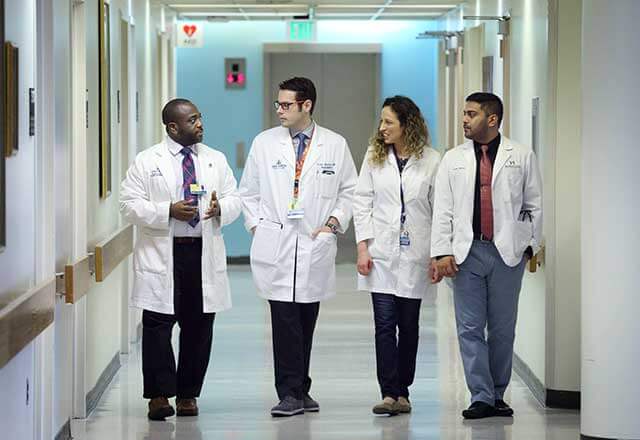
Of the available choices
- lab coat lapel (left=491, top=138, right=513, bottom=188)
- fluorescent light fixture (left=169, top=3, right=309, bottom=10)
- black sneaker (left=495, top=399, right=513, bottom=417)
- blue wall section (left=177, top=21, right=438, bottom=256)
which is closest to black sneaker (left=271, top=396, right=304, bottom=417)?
black sneaker (left=495, top=399, right=513, bottom=417)

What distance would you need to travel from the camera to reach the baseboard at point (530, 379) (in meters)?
8.04

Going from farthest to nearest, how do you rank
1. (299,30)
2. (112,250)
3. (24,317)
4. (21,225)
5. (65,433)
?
(299,30) → (112,250) → (65,433) → (21,225) → (24,317)

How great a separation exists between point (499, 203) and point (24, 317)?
116 inches

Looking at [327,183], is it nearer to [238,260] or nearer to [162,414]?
[162,414]

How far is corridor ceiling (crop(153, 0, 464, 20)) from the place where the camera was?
13734 mm

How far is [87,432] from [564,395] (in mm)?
2742

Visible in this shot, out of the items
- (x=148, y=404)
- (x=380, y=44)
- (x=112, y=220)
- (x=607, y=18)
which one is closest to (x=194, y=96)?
(x=380, y=44)

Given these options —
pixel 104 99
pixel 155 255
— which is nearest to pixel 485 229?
pixel 155 255

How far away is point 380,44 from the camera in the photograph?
59.2 feet

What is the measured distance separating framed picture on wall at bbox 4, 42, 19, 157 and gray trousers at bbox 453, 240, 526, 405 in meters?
2.89

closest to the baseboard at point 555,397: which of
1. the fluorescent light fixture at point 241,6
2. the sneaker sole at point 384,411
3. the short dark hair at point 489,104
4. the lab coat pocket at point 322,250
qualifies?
the sneaker sole at point 384,411

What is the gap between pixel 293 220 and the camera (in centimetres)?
739

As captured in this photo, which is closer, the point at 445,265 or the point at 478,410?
the point at 445,265

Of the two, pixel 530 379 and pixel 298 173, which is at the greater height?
pixel 298 173
